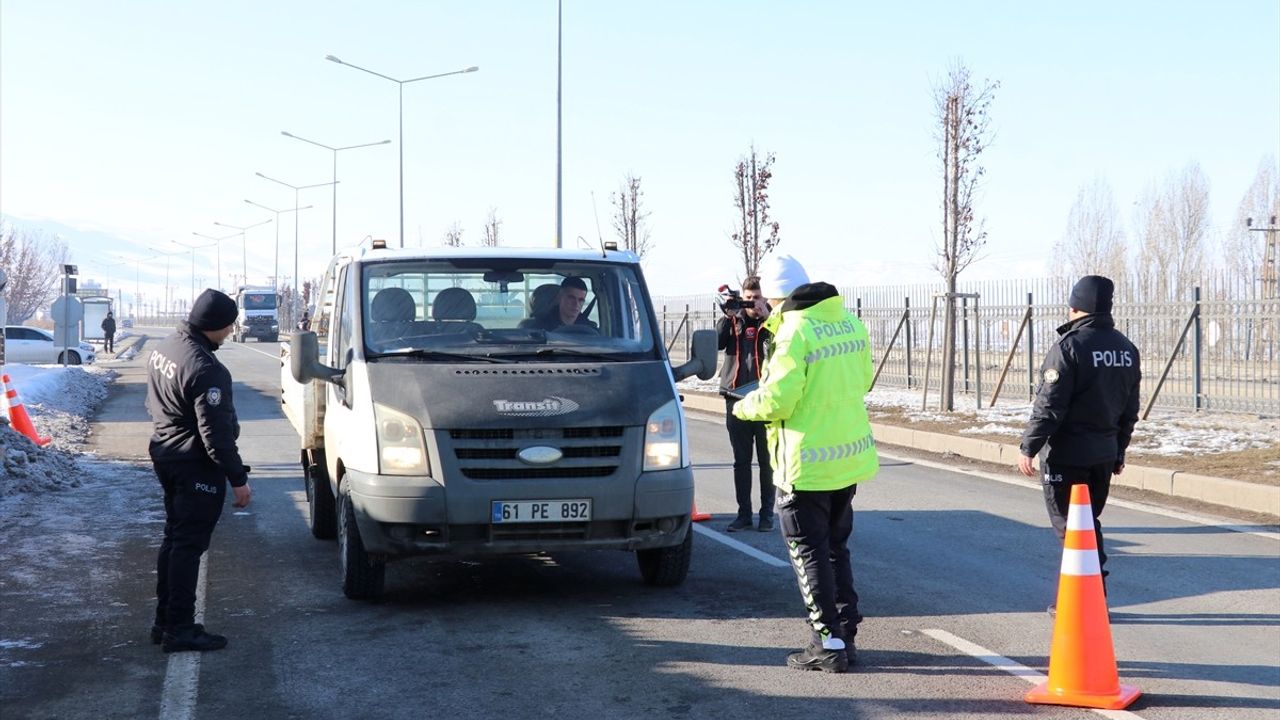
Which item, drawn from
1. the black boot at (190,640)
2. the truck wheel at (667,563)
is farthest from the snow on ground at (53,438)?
the truck wheel at (667,563)

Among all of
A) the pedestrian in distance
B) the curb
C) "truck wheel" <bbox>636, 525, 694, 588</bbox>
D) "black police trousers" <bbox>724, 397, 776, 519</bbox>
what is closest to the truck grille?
"truck wheel" <bbox>636, 525, 694, 588</bbox>

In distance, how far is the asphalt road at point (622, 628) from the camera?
5.60 metres

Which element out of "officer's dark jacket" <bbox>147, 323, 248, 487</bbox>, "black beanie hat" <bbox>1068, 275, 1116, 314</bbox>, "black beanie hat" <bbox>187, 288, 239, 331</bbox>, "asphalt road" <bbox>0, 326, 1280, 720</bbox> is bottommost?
"asphalt road" <bbox>0, 326, 1280, 720</bbox>

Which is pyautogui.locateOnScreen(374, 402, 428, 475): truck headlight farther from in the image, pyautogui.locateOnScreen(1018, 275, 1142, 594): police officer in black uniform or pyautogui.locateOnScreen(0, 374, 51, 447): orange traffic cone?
pyautogui.locateOnScreen(0, 374, 51, 447): orange traffic cone

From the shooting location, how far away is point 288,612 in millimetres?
7328

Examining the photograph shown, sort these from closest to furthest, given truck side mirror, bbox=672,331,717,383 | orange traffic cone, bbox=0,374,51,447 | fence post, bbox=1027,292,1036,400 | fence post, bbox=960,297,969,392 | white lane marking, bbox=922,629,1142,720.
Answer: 1. white lane marking, bbox=922,629,1142,720
2. truck side mirror, bbox=672,331,717,383
3. orange traffic cone, bbox=0,374,51,447
4. fence post, bbox=1027,292,1036,400
5. fence post, bbox=960,297,969,392

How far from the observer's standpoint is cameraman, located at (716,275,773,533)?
32.6 ft

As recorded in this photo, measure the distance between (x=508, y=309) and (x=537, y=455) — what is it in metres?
1.30

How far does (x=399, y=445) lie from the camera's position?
7070 millimetres

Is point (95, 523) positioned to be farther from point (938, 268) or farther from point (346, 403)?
point (938, 268)

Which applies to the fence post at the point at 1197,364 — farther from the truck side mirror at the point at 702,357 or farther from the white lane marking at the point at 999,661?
the white lane marking at the point at 999,661

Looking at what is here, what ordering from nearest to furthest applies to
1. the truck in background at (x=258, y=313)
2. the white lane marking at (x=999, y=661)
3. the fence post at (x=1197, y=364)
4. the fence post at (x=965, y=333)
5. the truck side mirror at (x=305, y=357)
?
the white lane marking at (x=999, y=661) → the truck side mirror at (x=305, y=357) → the fence post at (x=1197, y=364) → the fence post at (x=965, y=333) → the truck in background at (x=258, y=313)

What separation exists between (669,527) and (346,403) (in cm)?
196

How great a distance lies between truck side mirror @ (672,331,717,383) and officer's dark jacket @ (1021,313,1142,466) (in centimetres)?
184
